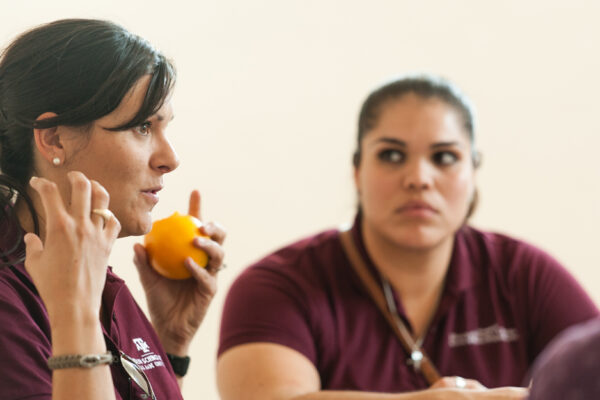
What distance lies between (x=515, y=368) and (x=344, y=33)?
61.3 inches

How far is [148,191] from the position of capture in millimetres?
1246

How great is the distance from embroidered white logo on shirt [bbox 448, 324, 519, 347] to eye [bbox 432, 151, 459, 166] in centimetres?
42

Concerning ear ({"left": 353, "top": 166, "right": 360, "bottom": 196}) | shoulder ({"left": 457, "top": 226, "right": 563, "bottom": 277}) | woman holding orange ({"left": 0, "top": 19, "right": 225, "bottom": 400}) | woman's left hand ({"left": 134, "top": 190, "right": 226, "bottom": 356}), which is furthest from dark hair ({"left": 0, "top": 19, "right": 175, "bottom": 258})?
shoulder ({"left": 457, "top": 226, "right": 563, "bottom": 277})

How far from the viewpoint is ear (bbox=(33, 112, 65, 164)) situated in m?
1.17

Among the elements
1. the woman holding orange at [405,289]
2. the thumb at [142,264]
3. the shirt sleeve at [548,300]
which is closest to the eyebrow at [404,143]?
the woman holding orange at [405,289]

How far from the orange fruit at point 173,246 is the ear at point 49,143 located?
1.10 feet

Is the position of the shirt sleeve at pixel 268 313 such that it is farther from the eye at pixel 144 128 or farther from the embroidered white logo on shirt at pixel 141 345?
the eye at pixel 144 128

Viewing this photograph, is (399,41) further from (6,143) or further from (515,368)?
(6,143)

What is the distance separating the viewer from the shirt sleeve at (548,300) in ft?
6.44

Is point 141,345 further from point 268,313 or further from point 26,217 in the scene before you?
point 268,313

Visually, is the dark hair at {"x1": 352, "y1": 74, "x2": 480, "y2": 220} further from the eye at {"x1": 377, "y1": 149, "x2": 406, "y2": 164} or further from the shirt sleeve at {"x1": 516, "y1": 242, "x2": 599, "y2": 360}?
the shirt sleeve at {"x1": 516, "y1": 242, "x2": 599, "y2": 360}

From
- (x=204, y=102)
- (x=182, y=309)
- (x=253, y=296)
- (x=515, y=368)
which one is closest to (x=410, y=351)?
(x=515, y=368)

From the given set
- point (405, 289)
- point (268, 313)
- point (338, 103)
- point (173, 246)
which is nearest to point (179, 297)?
point (173, 246)

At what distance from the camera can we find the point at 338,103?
119 inches
